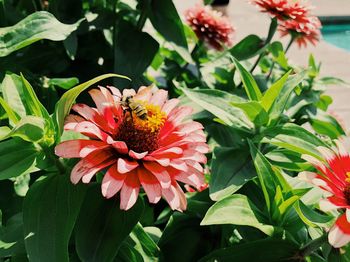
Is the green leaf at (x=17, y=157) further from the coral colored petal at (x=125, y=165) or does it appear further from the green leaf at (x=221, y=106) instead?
the green leaf at (x=221, y=106)

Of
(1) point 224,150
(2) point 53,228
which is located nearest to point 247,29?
(1) point 224,150

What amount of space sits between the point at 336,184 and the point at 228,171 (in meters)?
0.23

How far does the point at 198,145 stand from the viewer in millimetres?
608

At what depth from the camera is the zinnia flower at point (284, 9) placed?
3.95 ft

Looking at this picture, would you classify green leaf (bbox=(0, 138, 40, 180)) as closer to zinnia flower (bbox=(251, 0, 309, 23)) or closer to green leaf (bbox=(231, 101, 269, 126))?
green leaf (bbox=(231, 101, 269, 126))

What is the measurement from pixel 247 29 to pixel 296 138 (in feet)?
14.2

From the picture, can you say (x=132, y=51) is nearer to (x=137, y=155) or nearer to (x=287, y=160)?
(x=287, y=160)

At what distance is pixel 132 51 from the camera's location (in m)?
1.13

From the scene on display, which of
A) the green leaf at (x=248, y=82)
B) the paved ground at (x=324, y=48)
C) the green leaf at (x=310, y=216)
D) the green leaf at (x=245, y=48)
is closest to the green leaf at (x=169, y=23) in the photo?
the green leaf at (x=245, y=48)

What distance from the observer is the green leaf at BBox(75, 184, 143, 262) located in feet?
2.02

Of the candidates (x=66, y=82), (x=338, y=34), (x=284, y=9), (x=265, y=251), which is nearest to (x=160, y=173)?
(x=265, y=251)

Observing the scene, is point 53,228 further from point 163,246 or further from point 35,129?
point 163,246

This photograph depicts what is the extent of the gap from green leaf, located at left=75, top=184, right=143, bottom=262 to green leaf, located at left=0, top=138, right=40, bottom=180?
0.29ft

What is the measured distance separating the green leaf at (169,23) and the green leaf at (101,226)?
559mm
